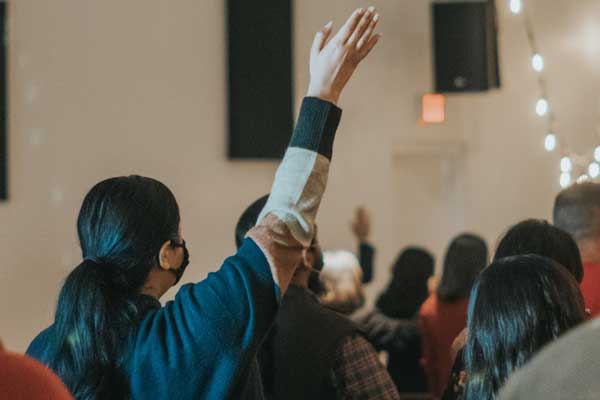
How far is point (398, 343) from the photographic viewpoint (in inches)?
172

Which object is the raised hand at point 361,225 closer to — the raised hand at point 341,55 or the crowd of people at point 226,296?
the crowd of people at point 226,296

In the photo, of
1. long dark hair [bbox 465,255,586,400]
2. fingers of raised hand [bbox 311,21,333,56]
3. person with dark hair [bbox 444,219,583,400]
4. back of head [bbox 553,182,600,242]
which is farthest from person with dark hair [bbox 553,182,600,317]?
fingers of raised hand [bbox 311,21,333,56]

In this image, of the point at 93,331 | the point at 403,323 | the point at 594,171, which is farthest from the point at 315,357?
the point at 594,171

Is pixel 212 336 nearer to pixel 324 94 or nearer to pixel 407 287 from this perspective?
pixel 324 94

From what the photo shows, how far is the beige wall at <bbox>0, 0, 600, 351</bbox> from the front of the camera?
A: 4668 mm

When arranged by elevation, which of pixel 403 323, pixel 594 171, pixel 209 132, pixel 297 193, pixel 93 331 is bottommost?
pixel 403 323

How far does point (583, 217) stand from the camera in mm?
2943

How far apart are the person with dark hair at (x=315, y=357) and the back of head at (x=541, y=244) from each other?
405 millimetres

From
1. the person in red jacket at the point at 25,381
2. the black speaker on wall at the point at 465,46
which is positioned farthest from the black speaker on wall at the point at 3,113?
the person in red jacket at the point at 25,381

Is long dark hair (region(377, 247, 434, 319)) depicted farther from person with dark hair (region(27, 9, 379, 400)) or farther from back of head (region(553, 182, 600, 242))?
person with dark hair (region(27, 9, 379, 400))

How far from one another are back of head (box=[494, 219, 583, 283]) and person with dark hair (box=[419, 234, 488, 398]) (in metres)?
1.42

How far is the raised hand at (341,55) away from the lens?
139 cm

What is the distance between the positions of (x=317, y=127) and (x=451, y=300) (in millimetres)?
2471

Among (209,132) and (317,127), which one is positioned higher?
(209,132)
